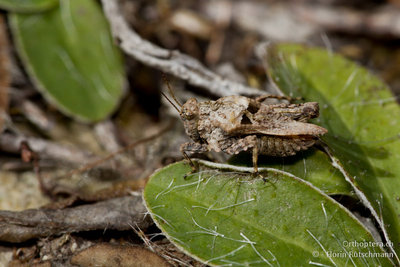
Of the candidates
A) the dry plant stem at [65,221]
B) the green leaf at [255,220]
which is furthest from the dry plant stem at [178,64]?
the dry plant stem at [65,221]

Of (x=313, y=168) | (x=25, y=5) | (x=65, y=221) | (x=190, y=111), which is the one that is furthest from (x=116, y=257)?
(x=25, y=5)

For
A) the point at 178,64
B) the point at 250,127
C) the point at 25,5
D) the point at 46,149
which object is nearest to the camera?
the point at 250,127

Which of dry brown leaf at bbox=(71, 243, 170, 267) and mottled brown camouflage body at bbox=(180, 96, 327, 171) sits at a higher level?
mottled brown camouflage body at bbox=(180, 96, 327, 171)

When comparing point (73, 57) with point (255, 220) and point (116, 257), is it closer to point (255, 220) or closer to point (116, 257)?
point (116, 257)

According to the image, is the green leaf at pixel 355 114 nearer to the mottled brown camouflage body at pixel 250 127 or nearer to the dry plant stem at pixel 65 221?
the mottled brown camouflage body at pixel 250 127

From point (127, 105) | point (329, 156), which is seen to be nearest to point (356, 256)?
point (329, 156)

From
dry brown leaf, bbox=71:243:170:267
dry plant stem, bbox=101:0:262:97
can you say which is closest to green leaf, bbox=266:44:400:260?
dry plant stem, bbox=101:0:262:97

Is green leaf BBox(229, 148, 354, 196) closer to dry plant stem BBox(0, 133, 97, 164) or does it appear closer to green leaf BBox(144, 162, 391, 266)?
green leaf BBox(144, 162, 391, 266)
